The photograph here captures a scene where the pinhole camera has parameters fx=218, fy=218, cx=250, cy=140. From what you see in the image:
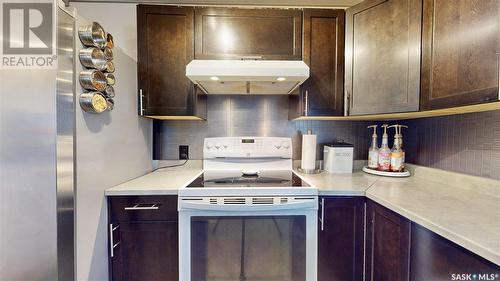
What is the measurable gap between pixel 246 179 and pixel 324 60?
968 mm

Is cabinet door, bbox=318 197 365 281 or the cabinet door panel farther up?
the cabinet door panel

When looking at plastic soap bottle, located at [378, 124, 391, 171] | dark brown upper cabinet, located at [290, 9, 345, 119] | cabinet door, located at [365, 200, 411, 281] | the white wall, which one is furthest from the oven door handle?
plastic soap bottle, located at [378, 124, 391, 171]

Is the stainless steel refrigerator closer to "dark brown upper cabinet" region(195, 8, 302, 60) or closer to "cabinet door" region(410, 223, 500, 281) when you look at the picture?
"dark brown upper cabinet" region(195, 8, 302, 60)

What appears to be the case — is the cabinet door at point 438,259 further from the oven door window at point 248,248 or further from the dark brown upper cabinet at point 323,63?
the dark brown upper cabinet at point 323,63

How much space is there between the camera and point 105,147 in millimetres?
1170

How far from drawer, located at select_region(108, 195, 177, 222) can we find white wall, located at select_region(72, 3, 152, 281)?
0.05 meters

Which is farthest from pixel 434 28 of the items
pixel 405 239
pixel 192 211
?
pixel 192 211

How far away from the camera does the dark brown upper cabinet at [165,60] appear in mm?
1446

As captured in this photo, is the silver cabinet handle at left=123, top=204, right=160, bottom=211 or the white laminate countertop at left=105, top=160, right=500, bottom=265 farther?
the silver cabinet handle at left=123, top=204, right=160, bottom=211

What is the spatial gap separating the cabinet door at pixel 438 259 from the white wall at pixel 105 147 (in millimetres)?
1422

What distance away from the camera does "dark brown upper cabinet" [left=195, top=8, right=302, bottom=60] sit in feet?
4.75

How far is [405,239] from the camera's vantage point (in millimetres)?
896

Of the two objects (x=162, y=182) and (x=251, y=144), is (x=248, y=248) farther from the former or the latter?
(x=251, y=144)

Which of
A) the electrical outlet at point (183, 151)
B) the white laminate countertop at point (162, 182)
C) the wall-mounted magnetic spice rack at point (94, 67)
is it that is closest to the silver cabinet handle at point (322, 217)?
the white laminate countertop at point (162, 182)
